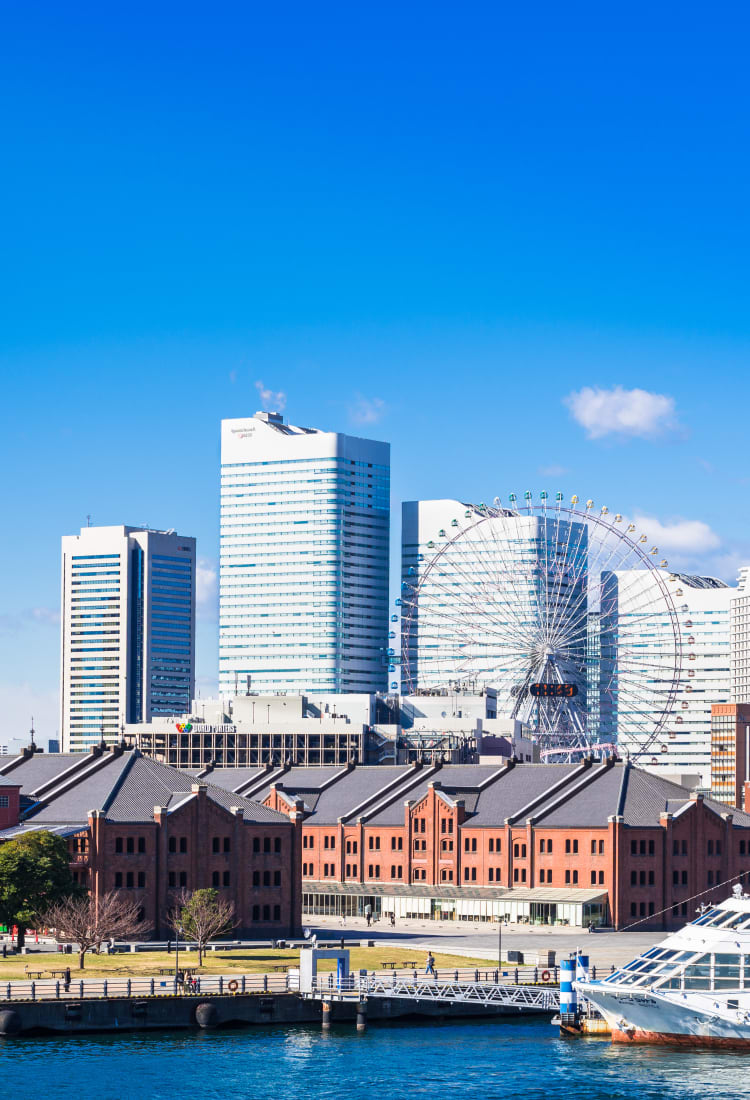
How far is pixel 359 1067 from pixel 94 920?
32181mm

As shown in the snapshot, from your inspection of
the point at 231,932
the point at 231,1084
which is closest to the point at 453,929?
the point at 231,932

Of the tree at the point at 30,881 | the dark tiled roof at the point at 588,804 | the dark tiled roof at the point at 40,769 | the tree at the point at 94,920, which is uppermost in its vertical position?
the dark tiled roof at the point at 40,769

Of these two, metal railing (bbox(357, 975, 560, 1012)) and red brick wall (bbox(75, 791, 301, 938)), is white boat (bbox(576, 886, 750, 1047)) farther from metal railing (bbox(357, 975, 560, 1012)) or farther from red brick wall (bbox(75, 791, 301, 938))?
red brick wall (bbox(75, 791, 301, 938))

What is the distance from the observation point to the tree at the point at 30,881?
135250mm

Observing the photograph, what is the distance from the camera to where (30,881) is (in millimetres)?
135875

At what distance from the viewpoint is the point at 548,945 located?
148 meters

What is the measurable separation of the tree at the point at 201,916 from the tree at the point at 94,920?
2.75 metres

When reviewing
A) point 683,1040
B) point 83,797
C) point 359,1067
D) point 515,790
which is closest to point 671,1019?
point 683,1040

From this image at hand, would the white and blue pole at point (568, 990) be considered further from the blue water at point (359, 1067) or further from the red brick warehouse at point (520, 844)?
the red brick warehouse at point (520, 844)

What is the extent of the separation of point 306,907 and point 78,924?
215 feet

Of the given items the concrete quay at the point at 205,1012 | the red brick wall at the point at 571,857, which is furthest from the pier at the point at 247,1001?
the red brick wall at the point at 571,857

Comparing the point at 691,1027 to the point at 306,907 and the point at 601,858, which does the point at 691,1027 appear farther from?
the point at 306,907

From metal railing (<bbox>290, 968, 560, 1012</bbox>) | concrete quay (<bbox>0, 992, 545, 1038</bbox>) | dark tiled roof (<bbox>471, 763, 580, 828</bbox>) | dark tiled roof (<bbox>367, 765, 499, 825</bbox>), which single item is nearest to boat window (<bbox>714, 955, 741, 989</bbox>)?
metal railing (<bbox>290, 968, 560, 1012</bbox>)

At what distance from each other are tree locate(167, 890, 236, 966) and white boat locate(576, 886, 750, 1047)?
29.6 metres
